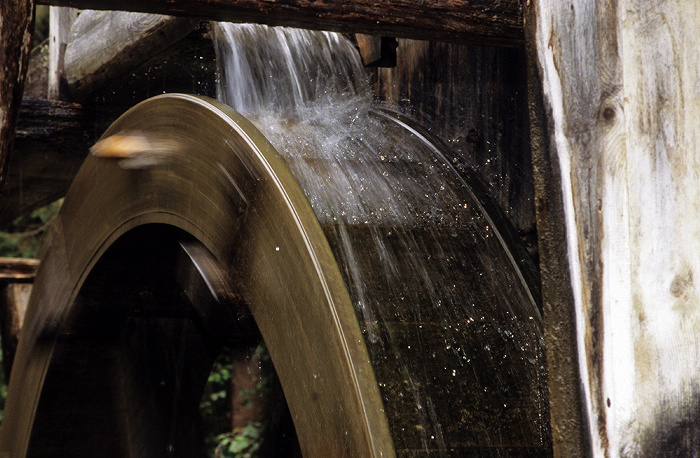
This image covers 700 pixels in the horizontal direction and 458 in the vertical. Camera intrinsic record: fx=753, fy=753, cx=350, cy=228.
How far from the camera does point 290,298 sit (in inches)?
69.3

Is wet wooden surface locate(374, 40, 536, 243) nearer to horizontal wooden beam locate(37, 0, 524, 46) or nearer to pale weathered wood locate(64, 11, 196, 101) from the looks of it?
horizontal wooden beam locate(37, 0, 524, 46)

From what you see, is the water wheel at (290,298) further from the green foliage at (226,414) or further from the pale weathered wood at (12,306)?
the green foliage at (226,414)

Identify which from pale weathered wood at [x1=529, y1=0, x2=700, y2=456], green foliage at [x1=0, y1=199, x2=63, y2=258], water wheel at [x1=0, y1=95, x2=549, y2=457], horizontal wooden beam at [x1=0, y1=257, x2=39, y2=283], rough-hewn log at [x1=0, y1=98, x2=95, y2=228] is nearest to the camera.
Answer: pale weathered wood at [x1=529, y1=0, x2=700, y2=456]

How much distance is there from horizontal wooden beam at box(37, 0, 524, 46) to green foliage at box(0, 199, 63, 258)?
7449 millimetres

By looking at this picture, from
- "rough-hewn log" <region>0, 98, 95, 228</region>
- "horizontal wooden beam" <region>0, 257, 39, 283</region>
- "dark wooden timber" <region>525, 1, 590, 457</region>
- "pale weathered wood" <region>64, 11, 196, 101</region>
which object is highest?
"pale weathered wood" <region>64, 11, 196, 101</region>

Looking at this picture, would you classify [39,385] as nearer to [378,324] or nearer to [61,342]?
[61,342]

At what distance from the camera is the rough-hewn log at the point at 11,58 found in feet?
5.49

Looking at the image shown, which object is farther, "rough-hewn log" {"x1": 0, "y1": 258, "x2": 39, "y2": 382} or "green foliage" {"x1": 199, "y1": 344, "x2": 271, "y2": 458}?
"green foliage" {"x1": 199, "y1": 344, "x2": 271, "y2": 458}

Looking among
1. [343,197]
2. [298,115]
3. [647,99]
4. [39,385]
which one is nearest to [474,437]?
[343,197]

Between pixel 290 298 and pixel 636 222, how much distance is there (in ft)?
2.76

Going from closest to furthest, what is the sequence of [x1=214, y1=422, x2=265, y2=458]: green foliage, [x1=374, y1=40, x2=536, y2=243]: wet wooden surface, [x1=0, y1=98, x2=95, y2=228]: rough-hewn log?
[x1=374, y1=40, x2=536, y2=243]: wet wooden surface < [x1=0, y1=98, x2=95, y2=228]: rough-hewn log < [x1=214, y1=422, x2=265, y2=458]: green foliage

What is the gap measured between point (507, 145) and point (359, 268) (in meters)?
0.81

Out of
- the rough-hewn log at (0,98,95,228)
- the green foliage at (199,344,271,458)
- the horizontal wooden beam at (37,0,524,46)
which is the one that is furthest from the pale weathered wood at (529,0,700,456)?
the green foliage at (199,344,271,458)

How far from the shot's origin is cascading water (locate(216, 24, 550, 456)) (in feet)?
5.63
